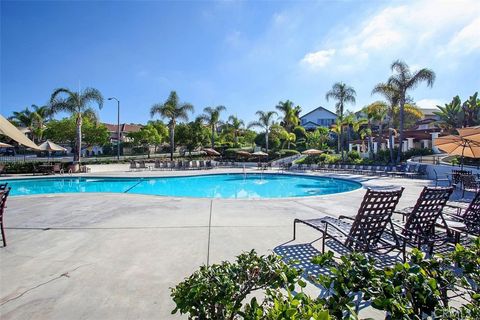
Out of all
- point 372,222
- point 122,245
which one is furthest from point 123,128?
point 372,222

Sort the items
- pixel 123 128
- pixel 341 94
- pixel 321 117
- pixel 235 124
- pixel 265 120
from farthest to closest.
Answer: pixel 123 128
pixel 321 117
pixel 235 124
pixel 265 120
pixel 341 94

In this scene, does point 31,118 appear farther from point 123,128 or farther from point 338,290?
point 338,290

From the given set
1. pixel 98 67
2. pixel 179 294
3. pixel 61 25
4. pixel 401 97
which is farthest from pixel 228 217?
pixel 401 97

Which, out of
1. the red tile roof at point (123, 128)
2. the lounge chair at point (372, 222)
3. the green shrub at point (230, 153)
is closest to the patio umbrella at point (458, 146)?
the lounge chair at point (372, 222)

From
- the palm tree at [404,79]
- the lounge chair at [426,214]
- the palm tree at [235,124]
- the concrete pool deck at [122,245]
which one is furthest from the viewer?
the palm tree at [235,124]

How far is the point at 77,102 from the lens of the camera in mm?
24344

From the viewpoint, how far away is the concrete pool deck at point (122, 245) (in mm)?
3064

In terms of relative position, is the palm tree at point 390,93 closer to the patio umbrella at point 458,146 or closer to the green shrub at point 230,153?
the patio umbrella at point 458,146

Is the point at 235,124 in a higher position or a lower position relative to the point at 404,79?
lower

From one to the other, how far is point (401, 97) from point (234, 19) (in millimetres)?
18290

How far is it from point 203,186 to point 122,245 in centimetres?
1363

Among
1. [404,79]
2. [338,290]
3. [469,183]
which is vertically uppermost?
[404,79]

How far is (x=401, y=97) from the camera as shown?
2386cm

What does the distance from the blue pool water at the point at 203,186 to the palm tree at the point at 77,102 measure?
22.2ft
